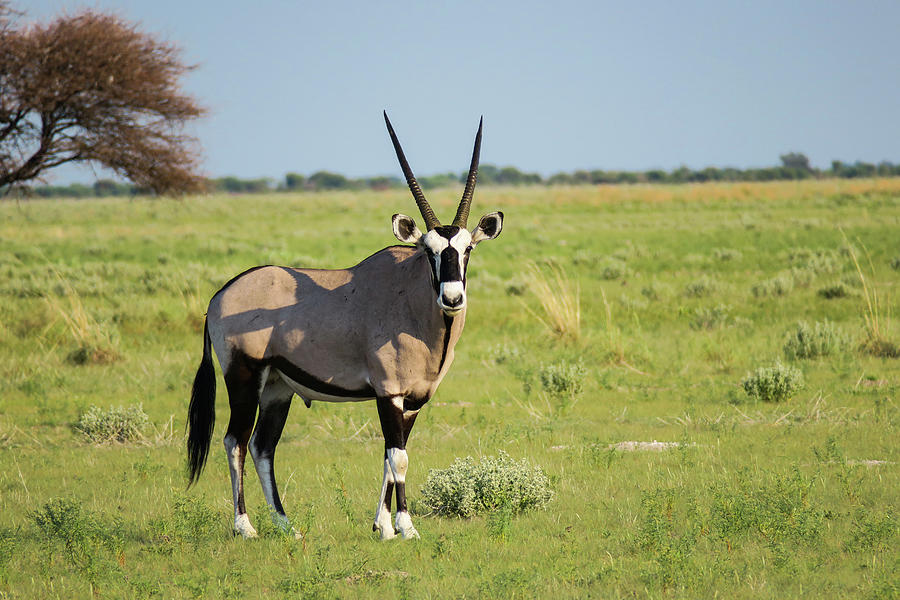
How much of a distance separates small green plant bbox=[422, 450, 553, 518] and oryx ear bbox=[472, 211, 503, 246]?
77.5 inches

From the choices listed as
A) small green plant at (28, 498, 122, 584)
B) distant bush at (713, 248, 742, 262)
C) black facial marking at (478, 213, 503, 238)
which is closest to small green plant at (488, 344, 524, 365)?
black facial marking at (478, 213, 503, 238)

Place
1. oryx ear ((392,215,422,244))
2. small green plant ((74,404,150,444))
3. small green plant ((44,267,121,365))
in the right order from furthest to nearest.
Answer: small green plant ((44,267,121,365)), small green plant ((74,404,150,444)), oryx ear ((392,215,422,244))

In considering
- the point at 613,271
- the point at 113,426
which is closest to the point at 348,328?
the point at 113,426

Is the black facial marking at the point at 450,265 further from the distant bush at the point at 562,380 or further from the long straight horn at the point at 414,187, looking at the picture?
the distant bush at the point at 562,380

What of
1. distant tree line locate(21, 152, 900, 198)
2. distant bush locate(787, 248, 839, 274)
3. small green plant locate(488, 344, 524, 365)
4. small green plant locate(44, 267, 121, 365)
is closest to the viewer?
small green plant locate(488, 344, 524, 365)

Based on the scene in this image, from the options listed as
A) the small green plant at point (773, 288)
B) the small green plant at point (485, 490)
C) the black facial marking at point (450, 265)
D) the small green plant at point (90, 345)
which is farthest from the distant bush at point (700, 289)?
the black facial marking at point (450, 265)

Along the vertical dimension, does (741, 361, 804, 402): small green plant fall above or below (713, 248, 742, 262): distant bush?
below

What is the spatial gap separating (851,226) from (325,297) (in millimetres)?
34623

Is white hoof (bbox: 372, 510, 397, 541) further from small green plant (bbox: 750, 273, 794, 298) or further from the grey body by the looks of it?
small green plant (bbox: 750, 273, 794, 298)

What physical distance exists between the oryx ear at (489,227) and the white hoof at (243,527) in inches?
109

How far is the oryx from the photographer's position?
253 inches

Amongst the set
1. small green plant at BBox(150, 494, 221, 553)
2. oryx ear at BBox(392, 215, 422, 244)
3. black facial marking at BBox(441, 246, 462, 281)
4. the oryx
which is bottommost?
small green plant at BBox(150, 494, 221, 553)

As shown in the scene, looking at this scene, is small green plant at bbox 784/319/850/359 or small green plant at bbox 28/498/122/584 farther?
small green plant at bbox 784/319/850/359

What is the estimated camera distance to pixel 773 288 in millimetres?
20875
